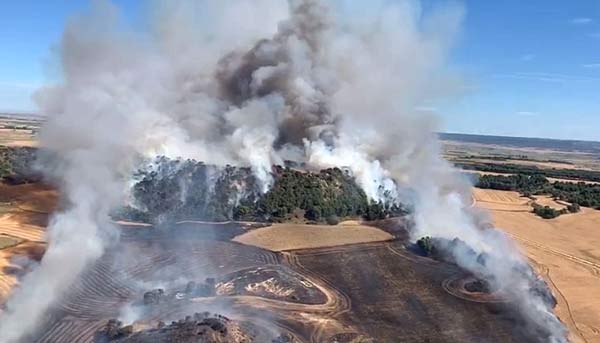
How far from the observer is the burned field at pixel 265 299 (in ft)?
89.4

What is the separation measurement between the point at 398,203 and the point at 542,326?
29.4 meters

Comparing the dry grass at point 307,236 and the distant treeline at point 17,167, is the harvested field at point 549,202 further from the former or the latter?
the distant treeline at point 17,167

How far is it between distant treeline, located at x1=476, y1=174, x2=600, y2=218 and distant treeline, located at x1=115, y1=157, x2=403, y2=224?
1990 cm

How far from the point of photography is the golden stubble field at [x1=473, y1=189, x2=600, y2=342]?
31969 mm

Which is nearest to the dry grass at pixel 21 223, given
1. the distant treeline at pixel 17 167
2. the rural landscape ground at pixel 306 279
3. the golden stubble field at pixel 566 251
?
the rural landscape ground at pixel 306 279

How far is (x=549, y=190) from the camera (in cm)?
7938

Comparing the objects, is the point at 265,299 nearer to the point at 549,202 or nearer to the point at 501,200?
the point at 501,200

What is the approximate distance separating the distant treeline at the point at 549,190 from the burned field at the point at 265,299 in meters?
29.2

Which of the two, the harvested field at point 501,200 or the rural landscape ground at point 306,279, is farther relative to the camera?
the harvested field at point 501,200

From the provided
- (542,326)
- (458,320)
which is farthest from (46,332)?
(542,326)

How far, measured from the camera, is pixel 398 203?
5850cm

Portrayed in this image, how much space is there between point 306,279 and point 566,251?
76.6ft

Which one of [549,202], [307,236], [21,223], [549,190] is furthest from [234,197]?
[549,190]

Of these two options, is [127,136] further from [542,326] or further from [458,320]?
[542,326]
